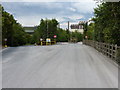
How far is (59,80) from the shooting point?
6.70 meters

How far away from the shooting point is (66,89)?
5570 mm

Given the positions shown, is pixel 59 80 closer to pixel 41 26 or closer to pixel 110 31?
pixel 110 31

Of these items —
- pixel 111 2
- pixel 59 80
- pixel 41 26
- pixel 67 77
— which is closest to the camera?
pixel 59 80

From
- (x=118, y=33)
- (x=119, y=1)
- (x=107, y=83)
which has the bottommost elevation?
(x=107, y=83)

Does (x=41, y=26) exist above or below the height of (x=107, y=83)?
above

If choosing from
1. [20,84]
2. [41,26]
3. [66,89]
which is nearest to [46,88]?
[66,89]

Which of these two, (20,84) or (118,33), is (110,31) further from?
(20,84)

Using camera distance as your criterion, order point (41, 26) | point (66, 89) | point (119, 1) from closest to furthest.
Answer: point (66, 89) → point (119, 1) → point (41, 26)

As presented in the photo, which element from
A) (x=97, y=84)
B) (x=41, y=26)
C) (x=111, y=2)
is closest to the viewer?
(x=97, y=84)

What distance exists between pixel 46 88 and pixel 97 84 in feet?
5.90

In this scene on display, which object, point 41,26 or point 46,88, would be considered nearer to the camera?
point 46,88

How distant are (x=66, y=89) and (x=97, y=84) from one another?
1.26 metres

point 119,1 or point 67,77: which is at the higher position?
point 119,1

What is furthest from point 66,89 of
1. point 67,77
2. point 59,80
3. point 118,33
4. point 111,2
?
point 111,2
